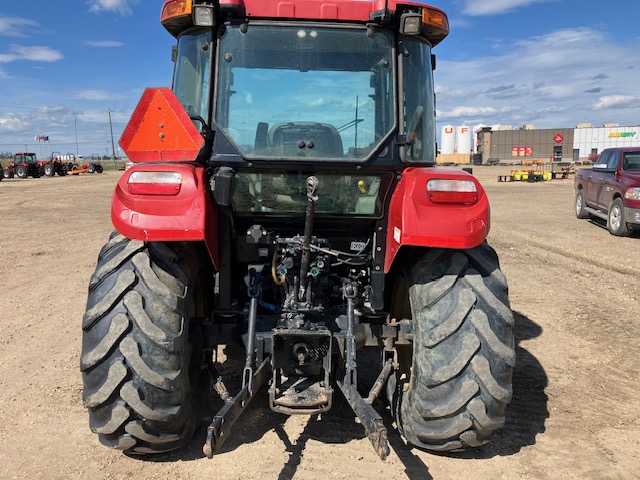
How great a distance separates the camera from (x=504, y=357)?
308 centimetres

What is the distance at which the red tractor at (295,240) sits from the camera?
3.04 m

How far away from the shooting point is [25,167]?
3850cm

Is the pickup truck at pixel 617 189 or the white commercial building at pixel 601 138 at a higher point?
the white commercial building at pixel 601 138

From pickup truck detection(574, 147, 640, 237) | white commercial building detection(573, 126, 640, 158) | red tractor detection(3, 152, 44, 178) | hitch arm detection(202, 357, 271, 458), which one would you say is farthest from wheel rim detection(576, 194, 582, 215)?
white commercial building detection(573, 126, 640, 158)

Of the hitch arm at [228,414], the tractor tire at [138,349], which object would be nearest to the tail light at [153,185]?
the tractor tire at [138,349]

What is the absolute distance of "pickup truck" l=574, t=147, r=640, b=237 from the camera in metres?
11.8

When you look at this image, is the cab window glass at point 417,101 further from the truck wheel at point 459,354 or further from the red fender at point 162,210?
the red fender at point 162,210

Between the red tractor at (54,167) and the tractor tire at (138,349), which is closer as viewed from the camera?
the tractor tire at (138,349)

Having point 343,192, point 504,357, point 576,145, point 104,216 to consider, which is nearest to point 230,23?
point 343,192

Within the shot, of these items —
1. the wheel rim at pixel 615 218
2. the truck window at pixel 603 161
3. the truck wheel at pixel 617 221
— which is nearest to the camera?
the truck wheel at pixel 617 221

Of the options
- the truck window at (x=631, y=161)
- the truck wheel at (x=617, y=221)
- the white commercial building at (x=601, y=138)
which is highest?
the white commercial building at (x=601, y=138)

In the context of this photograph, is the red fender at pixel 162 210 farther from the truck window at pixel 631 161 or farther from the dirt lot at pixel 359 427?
the truck window at pixel 631 161

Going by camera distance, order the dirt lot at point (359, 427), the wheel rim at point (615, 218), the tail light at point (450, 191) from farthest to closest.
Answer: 1. the wheel rim at point (615, 218)
2. the dirt lot at point (359, 427)
3. the tail light at point (450, 191)

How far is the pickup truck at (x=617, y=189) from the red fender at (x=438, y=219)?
1023 cm
